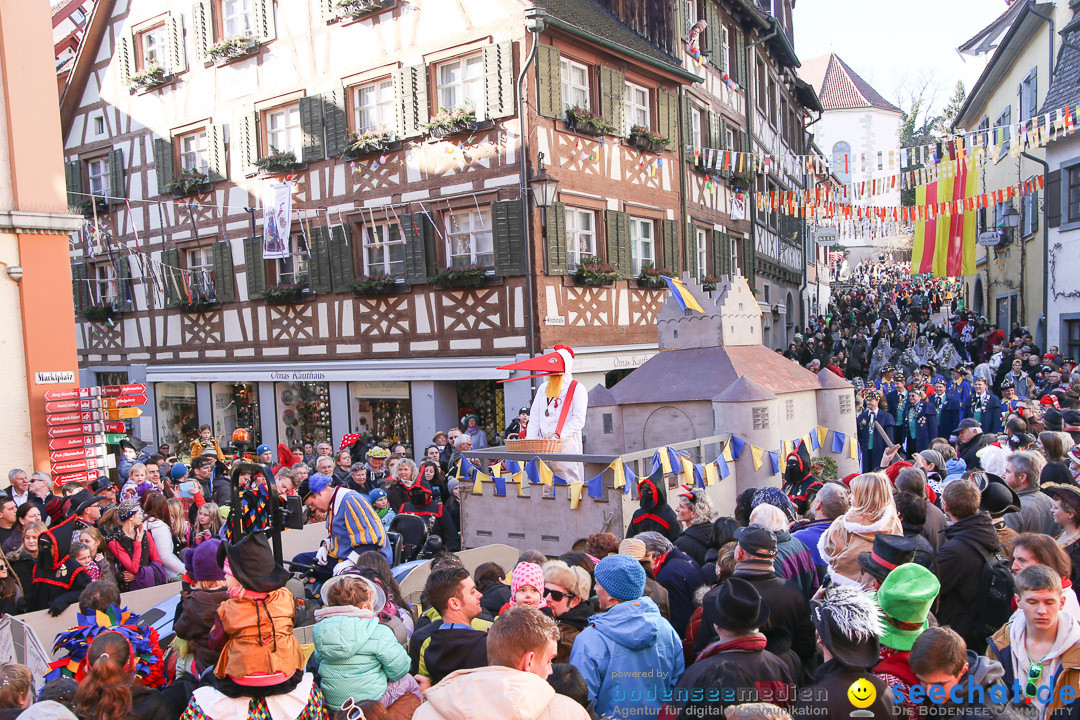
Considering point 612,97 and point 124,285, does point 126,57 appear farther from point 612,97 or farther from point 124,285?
point 612,97

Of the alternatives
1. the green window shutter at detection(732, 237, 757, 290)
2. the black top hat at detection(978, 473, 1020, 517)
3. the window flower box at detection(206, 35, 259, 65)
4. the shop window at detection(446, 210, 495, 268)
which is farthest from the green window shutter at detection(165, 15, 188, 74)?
the black top hat at detection(978, 473, 1020, 517)

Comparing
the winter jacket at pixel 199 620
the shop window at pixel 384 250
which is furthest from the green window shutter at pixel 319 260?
the winter jacket at pixel 199 620

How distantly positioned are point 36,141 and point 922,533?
483 inches

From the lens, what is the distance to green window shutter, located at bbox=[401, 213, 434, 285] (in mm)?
15367

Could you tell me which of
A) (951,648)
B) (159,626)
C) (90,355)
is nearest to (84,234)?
(90,355)

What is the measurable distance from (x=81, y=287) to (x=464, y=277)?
471 inches

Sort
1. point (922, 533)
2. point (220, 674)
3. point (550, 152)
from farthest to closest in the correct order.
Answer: point (550, 152) < point (922, 533) < point (220, 674)

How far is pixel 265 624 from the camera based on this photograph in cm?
347

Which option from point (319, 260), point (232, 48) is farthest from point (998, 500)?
point (232, 48)

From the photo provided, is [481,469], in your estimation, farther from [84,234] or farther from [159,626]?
[84,234]

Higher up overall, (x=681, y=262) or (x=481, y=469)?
(x=681, y=262)

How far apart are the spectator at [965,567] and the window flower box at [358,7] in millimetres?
13916

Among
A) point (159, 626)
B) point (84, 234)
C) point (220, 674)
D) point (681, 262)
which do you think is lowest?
point (159, 626)

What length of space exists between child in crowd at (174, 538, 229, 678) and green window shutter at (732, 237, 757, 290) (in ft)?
60.1
